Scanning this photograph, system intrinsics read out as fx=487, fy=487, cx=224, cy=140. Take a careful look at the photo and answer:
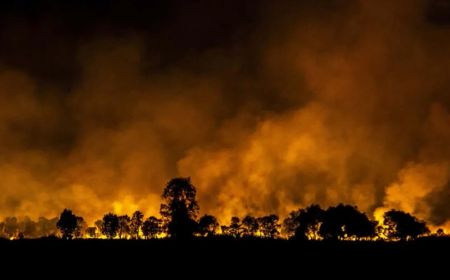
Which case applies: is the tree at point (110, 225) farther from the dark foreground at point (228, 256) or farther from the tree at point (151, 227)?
the dark foreground at point (228, 256)

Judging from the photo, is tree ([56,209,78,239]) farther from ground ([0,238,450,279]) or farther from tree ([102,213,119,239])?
ground ([0,238,450,279])

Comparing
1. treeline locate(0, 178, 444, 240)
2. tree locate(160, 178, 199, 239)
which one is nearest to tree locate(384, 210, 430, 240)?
treeline locate(0, 178, 444, 240)

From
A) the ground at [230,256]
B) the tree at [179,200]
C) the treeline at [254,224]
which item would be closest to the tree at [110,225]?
the treeline at [254,224]

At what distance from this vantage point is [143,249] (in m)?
42.1

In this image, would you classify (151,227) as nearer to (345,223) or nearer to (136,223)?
(136,223)

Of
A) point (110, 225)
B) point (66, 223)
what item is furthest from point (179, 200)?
point (110, 225)

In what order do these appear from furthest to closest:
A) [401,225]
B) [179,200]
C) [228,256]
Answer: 1. [401,225]
2. [179,200]
3. [228,256]

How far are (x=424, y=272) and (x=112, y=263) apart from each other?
2278cm

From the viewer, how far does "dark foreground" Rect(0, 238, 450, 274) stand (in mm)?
35375

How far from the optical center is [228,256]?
39.5m

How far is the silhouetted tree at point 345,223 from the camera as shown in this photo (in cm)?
10069

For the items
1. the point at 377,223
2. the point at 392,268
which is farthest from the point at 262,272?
the point at 377,223

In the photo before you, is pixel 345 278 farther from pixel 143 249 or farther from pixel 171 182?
pixel 171 182

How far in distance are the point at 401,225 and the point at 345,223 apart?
2192cm
